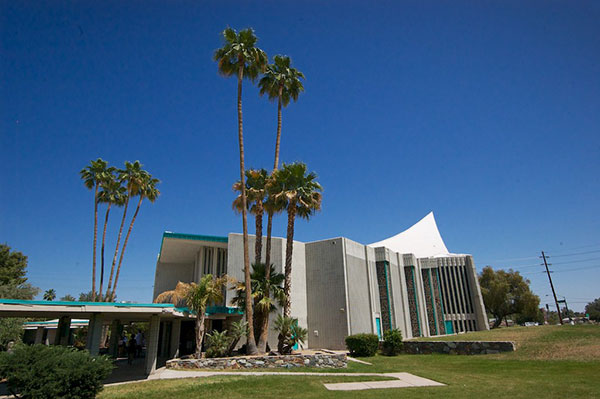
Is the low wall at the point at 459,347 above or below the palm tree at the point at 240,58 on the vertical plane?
below

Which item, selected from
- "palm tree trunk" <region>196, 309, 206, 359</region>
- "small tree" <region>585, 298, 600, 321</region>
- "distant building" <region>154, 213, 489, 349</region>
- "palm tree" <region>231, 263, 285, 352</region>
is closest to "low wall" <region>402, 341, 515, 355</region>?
"distant building" <region>154, 213, 489, 349</region>

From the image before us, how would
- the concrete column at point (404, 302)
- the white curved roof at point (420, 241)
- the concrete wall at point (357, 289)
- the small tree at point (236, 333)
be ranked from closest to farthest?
the small tree at point (236, 333) → the concrete wall at point (357, 289) → the concrete column at point (404, 302) → the white curved roof at point (420, 241)

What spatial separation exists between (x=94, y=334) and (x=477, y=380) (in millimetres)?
13559

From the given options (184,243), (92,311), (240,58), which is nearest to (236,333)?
(92,311)

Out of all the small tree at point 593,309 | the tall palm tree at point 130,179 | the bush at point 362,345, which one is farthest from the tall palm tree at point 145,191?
the small tree at point 593,309

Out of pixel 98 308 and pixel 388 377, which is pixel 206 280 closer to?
pixel 98 308

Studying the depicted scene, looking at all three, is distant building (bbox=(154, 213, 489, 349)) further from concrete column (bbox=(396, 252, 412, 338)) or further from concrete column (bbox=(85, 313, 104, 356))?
concrete column (bbox=(85, 313, 104, 356))

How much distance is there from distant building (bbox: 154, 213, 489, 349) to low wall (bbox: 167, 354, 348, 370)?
499cm

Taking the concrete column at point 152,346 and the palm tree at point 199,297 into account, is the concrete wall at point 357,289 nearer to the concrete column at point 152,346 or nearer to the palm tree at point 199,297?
the palm tree at point 199,297

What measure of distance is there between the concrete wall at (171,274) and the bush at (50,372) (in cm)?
2583

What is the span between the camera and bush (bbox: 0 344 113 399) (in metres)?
7.55

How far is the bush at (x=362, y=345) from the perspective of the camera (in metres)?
21.2

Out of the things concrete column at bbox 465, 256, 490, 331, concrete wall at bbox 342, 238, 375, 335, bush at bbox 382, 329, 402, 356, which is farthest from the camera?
concrete column at bbox 465, 256, 490, 331

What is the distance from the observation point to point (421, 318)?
101 ft
